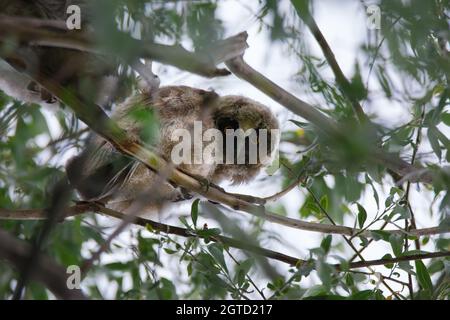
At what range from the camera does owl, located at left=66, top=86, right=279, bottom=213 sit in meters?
2.65

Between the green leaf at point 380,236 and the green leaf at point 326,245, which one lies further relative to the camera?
the green leaf at point 380,236

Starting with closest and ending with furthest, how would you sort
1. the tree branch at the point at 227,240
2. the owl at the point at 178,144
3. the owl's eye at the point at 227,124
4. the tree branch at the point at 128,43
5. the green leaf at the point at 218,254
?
the tree branch at the point at 128,43
the tree branch at the point at 227,240
the green leaf at the point at 218,254
the owl at the point at 178,144
the owl's eye at the point at 227,124

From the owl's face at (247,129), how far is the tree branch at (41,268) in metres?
2.06

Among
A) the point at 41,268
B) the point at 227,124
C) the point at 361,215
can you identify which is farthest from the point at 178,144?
the point at 41,268

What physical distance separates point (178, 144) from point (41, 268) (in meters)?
1.87

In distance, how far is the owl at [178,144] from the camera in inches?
104

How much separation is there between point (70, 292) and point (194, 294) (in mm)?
2134

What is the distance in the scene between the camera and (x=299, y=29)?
203 centimetres

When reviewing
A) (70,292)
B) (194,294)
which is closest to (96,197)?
(194,294)

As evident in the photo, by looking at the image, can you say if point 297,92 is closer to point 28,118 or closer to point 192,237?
point 192,237

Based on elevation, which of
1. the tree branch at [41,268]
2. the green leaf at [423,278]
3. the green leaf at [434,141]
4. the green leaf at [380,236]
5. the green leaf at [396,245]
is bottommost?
the tree branch at [41,268]

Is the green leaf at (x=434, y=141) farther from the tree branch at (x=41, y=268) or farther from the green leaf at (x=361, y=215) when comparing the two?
the tree branch at (x=41, y=268)

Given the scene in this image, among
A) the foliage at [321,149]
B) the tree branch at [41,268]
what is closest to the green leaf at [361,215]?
the foliage at [321,149]

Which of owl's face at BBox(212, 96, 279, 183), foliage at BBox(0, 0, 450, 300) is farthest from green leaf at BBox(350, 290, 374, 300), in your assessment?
owl's face at BBox(212, 96, 279, 183)
